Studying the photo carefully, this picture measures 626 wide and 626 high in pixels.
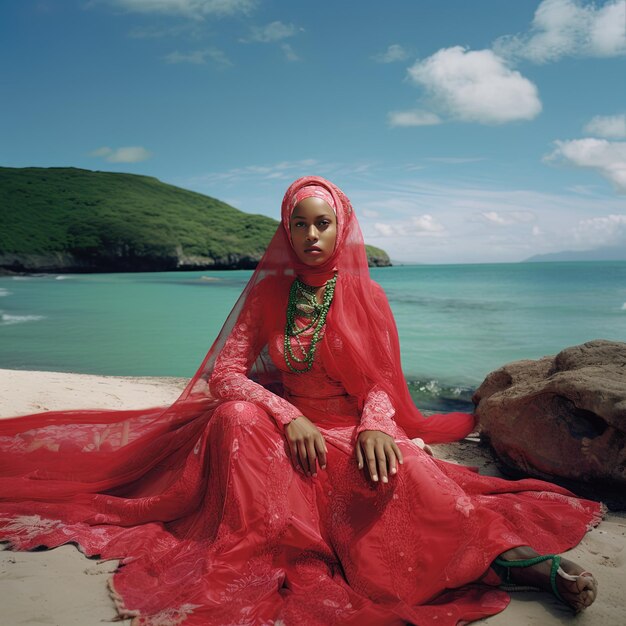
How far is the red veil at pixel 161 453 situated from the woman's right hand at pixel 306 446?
40 cm

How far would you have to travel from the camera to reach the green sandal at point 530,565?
1.96 meters

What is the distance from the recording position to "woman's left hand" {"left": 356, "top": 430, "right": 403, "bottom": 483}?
84.0 inches

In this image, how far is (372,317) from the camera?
2.83 metres

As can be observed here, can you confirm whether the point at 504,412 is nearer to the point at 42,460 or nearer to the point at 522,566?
the point at 522,566

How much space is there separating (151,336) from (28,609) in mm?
12432

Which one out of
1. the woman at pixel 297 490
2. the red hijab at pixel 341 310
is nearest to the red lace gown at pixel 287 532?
the woman at pixel 297 490

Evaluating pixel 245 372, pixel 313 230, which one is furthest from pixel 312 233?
pixel 245 372

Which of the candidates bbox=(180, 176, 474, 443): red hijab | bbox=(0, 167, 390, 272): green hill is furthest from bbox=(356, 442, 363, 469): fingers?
bbox=(0, 167, 390, 272): green hill

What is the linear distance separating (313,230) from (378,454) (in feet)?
3.86

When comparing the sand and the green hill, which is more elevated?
the green hill

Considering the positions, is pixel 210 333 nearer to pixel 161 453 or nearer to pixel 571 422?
pixel 161 453

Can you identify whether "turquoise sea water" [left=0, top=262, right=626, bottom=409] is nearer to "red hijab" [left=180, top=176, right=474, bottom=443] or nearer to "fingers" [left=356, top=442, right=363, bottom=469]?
"red hijab" [left=180, top=176, right=474, bottom=443]

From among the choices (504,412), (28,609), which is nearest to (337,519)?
(28,609)

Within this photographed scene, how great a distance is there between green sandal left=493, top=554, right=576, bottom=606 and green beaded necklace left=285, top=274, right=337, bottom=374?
1264 mm
